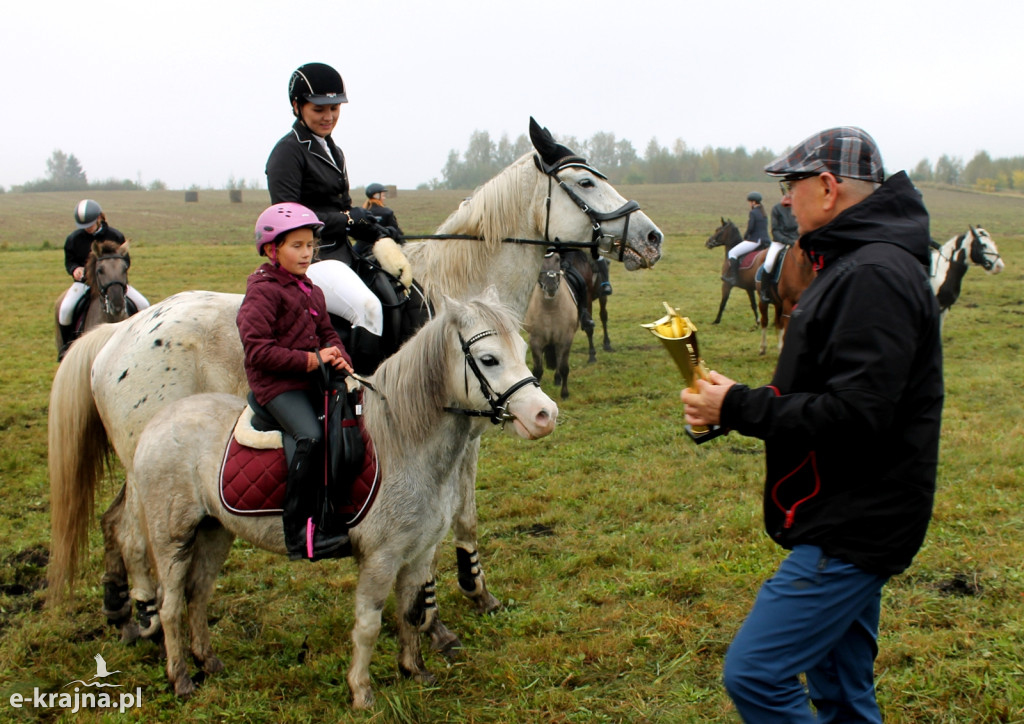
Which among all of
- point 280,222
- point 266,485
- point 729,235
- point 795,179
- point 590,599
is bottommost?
point 590,599

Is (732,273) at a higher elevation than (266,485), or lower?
higher

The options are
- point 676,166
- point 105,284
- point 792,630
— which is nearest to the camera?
point 792,630

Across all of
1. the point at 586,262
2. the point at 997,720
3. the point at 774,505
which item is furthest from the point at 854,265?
the point at 586,262

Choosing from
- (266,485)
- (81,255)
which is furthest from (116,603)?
(81,255)

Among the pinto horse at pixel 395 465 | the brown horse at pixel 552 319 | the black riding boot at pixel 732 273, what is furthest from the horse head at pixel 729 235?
the pinto horse at pixel 395 465

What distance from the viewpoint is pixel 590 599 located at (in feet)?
14.9

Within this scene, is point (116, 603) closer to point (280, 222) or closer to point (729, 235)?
point (280, 222)

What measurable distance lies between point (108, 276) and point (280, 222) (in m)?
4.50

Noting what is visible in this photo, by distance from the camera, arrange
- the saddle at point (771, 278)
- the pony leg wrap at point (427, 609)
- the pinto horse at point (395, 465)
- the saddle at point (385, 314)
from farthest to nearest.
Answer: the saddle at point (771, 278)
the saddle at point (385, 314)
the pony leg wrap at point (427, 609)
the pinto horse at point (395, 465)

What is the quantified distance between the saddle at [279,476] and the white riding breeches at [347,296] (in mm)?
1028

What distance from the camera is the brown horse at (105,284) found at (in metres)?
6.93

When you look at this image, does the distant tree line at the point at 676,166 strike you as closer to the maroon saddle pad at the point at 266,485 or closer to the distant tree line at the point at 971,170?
the distant tree line at the point at 971,170

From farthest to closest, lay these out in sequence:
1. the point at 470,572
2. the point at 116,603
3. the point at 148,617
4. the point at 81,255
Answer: the point at 81,255, the point at 470,572, the point at 116,603, the point at 148,617

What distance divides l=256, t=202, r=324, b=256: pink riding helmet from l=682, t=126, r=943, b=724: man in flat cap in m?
2.10
